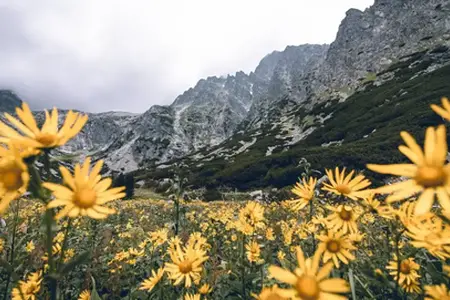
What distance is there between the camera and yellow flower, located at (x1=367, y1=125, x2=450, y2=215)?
126 centimetres

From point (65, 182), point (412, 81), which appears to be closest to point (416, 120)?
point (412, 81)

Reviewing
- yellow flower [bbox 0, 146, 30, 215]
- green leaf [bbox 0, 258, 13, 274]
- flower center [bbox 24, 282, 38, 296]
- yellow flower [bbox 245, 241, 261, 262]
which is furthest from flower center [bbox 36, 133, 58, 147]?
yellow flower [bbox 245, 241, 261, 262]

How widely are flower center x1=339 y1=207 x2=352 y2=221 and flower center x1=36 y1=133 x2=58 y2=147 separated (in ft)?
6.44

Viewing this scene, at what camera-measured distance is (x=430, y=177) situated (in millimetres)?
1317

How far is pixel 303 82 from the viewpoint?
109m

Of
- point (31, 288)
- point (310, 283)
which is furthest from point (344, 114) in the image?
point (310, 283)

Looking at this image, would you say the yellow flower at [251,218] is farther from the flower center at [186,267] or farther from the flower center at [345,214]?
the flower center at [345,214]

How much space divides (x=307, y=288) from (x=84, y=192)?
115cm

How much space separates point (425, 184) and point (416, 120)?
4026 centimetres

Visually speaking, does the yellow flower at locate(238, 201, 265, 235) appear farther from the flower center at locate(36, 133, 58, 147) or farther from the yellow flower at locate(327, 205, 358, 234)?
the flower center at locate(36, 133, 58, 147)

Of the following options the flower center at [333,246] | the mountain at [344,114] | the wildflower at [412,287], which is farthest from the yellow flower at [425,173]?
the mountain at [344,114]

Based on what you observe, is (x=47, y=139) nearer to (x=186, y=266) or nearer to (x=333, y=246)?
(x=186, y=266)

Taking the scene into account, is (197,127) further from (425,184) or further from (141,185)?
(425,184)

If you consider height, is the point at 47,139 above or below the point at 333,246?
above
